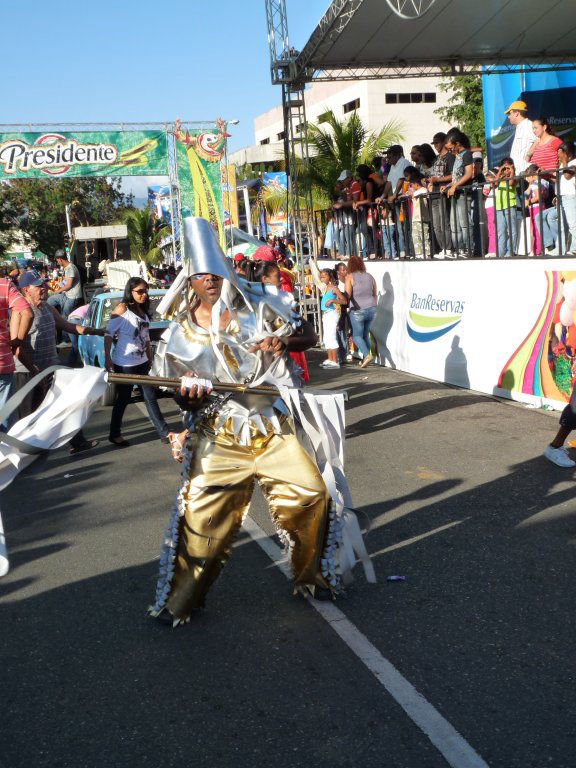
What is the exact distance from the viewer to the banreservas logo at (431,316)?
1127 centimetres

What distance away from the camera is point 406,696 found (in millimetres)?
3422

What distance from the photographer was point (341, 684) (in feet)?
11.7

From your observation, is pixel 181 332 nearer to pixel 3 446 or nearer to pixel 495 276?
pixel 3 446

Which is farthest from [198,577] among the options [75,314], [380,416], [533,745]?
[75,314]

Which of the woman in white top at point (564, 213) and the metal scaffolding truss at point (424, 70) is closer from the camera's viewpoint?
the woman in white top at point (564, 213)

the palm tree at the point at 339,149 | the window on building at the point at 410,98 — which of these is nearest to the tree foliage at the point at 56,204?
the window on building at the point at 410,98

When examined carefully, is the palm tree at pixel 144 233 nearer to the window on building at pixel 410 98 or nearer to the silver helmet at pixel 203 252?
the window on building at pixel 410 98

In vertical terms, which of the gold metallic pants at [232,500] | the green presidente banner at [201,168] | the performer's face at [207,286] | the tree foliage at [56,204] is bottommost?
the gold metallic pants at [232,500]

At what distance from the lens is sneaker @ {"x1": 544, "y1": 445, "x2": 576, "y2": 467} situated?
6.84 metres

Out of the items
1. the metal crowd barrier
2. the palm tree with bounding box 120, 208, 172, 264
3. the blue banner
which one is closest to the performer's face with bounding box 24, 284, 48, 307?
the metal crowd barrier

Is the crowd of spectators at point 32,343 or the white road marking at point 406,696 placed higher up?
the crowd of spectators at point 32,343

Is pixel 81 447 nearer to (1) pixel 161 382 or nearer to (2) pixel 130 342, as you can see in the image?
(2) pixel 130 342

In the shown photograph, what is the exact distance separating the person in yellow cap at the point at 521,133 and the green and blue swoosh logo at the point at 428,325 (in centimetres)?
213

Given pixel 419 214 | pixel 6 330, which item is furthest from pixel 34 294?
pixel 419 214
